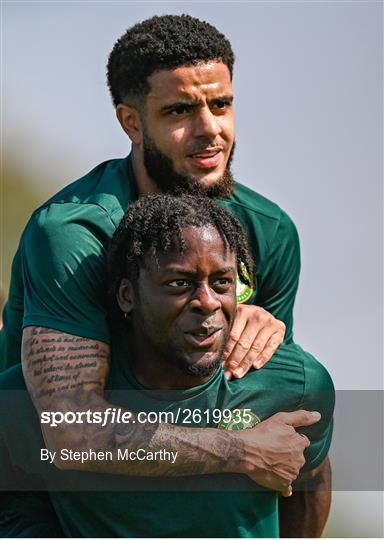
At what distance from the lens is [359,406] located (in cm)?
805

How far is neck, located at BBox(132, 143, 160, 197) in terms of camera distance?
6.89 meters

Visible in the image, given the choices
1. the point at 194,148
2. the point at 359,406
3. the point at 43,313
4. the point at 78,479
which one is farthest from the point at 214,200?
the point at 359,406

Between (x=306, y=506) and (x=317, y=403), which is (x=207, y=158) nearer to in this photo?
(x=317, y=403)

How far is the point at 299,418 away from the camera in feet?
21.5

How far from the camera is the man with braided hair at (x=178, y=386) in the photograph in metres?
6.21

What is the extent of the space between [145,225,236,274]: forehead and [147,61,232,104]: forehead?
2.31 ft

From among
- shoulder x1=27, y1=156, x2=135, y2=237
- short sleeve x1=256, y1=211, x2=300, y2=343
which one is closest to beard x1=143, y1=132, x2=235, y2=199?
shoulder x1=27, y1=156, x2=135, y2=237

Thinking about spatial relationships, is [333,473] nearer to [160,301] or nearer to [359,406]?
[359,406]

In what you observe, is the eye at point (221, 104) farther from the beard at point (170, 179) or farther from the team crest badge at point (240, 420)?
the team crest badge at point (240, 420)

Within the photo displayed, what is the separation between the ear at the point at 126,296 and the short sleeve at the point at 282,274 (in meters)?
0.82

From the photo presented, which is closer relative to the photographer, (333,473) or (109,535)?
(109,535)

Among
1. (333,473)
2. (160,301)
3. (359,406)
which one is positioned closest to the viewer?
(160,301)

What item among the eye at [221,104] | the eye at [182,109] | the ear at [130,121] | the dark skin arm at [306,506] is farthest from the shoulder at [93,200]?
the dark skin arm at [306,506]

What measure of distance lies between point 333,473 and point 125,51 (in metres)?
2.16
